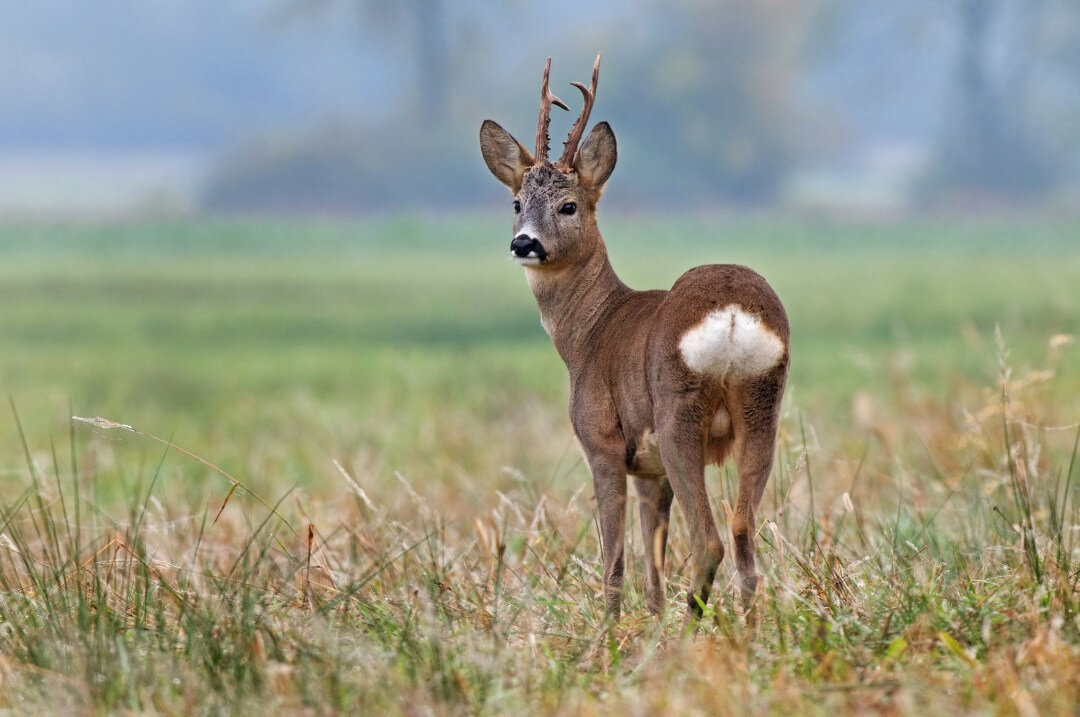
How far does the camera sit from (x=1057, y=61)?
69500 mm

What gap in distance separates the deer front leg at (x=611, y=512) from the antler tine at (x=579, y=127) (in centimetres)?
121

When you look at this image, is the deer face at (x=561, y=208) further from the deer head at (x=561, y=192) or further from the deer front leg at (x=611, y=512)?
the deer front leg at (x=611, y=512)

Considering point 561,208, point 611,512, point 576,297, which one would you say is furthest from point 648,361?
point 561,208

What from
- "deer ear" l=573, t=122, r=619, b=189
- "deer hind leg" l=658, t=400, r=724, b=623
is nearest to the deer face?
"deer ear" l=573, t=122, r=619, b=189

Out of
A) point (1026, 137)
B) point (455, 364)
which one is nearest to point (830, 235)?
point (1026, 137)

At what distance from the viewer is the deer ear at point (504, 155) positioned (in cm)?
603

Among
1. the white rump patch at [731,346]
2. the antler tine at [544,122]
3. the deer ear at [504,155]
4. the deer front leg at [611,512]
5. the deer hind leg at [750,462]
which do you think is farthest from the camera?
the deer ear at [504,155]

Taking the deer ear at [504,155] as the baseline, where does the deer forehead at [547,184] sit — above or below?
below

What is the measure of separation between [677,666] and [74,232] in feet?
168

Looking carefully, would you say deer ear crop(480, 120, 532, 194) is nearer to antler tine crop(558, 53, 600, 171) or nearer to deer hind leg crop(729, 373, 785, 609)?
antler tine crop(558, 53, 600, 171)

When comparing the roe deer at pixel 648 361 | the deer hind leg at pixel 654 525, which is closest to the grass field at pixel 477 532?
the deer hind leg at pixel 654 525

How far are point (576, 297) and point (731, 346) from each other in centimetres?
124

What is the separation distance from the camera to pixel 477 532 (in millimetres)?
6641

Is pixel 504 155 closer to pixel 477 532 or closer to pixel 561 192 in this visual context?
pixel 561 192
